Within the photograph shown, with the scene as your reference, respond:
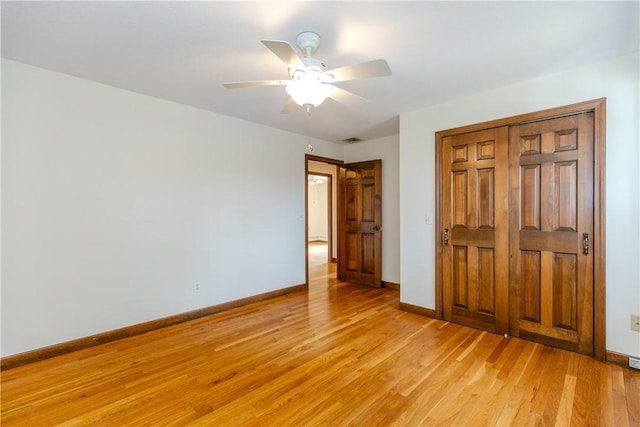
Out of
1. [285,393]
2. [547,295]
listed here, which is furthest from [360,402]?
[547,295]

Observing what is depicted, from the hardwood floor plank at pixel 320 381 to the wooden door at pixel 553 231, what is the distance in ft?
0.78

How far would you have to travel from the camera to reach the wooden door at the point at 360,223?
4.99m

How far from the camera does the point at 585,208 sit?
101 inches

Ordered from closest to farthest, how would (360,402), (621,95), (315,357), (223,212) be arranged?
(360,402) → (621,95) → (315,357) → (223,212)

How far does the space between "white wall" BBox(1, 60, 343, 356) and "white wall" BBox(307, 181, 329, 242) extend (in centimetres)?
727

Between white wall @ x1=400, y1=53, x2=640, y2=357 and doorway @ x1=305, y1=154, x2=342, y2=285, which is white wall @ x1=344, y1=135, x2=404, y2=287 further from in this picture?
white wall @ x1=400, y1=53, x2=640, y2=357

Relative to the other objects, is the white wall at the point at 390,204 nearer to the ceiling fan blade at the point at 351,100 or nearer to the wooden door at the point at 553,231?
the ceiling fan blade at the point at 351,100

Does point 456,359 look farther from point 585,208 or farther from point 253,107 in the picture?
point 253,107

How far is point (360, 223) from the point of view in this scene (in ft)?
17.1

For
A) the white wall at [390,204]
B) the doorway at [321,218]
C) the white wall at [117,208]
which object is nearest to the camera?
the white wall at [117,208]

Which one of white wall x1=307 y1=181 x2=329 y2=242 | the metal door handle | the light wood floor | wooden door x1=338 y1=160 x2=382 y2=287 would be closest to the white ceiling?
the metal door handle

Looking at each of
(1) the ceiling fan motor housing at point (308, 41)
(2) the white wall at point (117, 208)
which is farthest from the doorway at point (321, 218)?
(1) the ceiling fan motor housing at point (308, 41)

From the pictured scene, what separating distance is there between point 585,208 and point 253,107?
3446 mm

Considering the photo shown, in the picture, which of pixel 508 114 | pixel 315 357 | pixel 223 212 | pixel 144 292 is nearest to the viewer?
pixel 315 357
